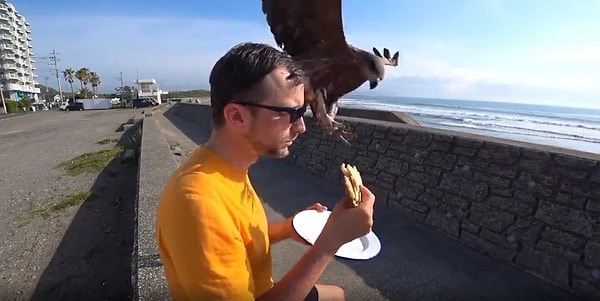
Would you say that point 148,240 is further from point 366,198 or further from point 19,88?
point 19,88

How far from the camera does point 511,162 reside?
12.2 ft

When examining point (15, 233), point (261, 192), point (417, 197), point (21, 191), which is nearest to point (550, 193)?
point (417, 197)

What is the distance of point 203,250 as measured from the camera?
35.8 inches

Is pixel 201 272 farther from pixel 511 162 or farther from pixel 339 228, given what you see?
pixel 511 162

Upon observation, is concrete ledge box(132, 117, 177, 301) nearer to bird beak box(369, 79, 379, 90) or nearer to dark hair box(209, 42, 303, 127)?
dark hair box(209, 42, 303, 127)

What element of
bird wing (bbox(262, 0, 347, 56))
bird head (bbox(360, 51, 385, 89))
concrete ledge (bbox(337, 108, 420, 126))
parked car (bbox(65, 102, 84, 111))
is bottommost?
parked car (bbox(65, 102, 84, 111))

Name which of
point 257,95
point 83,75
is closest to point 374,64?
point 257,95

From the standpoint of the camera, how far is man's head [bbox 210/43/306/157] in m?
1.05

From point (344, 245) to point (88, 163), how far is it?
39.0 ft

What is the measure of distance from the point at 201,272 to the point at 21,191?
33.1ft

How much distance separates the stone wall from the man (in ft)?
6.87

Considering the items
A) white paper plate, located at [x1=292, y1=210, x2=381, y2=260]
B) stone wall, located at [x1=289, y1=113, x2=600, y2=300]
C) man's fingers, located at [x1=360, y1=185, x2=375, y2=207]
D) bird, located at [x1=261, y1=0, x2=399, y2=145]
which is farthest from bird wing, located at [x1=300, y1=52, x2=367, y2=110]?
stone wall, located at [x1=289, y1=113, x2=600, y2=300]

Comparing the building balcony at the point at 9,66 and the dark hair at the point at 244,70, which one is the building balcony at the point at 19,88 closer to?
the building balcony at the point at 9,66

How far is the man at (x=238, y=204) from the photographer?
0.93 m
